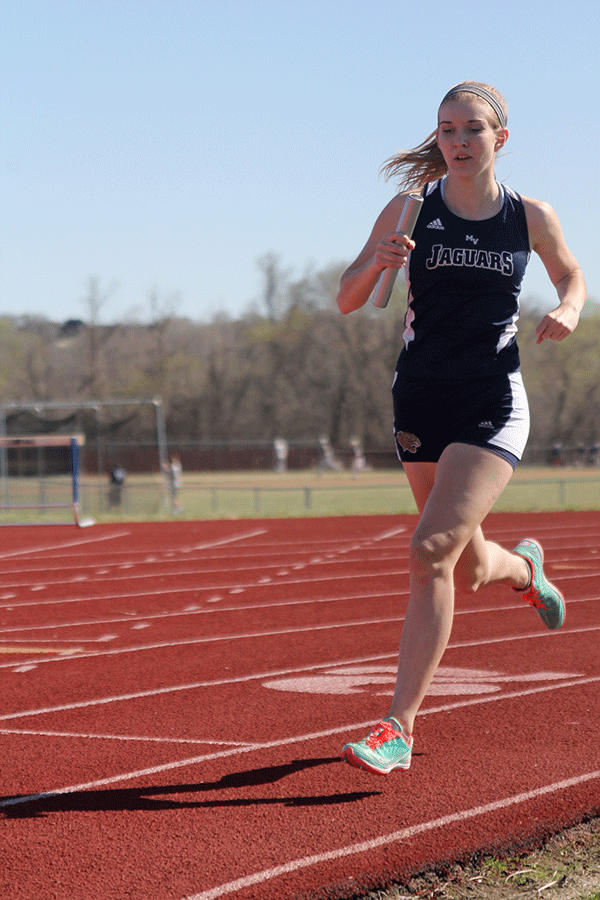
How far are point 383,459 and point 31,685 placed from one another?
4856cm

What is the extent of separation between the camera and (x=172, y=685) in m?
5.39

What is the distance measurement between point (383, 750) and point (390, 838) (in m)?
0.46

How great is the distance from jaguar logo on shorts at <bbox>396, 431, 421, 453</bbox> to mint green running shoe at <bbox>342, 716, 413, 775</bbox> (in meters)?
0.92

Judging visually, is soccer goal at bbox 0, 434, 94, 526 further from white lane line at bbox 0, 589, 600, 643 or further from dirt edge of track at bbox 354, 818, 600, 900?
dirt edge of track at bbox 354, 818, 600, 900

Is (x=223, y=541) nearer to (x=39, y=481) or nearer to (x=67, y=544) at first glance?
(x=67, y=544)

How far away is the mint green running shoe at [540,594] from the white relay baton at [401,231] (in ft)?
4.65

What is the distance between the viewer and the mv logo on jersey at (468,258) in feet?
12.3

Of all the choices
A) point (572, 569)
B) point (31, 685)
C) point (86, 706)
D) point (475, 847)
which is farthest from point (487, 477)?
point (572, 569)

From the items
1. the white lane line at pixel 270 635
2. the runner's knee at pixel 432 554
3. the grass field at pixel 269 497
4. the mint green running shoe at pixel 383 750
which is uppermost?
the runner's knee at pixel 432 554

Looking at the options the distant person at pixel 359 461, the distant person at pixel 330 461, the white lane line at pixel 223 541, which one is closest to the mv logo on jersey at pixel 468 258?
the white lane line at pixel 223 541

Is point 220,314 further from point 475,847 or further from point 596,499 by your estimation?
point 475,847

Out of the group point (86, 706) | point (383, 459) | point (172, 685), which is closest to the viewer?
point (86, 706)

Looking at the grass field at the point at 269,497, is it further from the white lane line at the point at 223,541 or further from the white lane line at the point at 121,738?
the white lane line at the point at 121,738

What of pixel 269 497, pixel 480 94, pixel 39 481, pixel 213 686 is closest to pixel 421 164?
pixel 480 94
